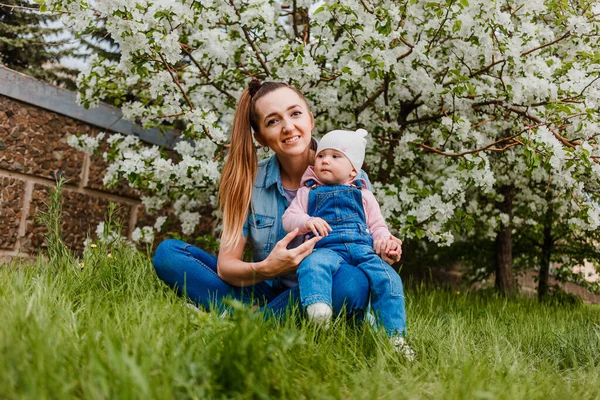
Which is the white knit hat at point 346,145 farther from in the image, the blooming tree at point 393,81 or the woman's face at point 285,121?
the blooming tree at point 393,81

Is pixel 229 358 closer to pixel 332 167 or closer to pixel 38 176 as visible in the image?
pixel 332 167

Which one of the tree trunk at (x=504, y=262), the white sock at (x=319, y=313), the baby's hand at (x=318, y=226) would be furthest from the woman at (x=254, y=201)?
the tree trunk at (x=504, y=262)

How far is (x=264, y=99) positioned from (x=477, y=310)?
1.87 metres

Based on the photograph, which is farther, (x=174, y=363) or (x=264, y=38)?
(x=264, y=38)

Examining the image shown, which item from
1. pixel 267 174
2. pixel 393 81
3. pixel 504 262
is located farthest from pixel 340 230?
pixel 504 262

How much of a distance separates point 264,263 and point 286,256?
133 millimetres

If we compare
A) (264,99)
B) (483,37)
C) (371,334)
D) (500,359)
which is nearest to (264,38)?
(264,99)

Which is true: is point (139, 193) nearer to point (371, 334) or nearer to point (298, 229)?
point (298, 229)

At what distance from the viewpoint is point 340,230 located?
7.66 ft

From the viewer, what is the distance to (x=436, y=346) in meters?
2.08

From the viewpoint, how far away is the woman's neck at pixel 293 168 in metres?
2.69

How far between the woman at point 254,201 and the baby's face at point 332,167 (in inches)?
7.8

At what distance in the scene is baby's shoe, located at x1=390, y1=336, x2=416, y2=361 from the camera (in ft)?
6.34

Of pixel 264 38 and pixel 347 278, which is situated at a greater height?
pixel 264 38
